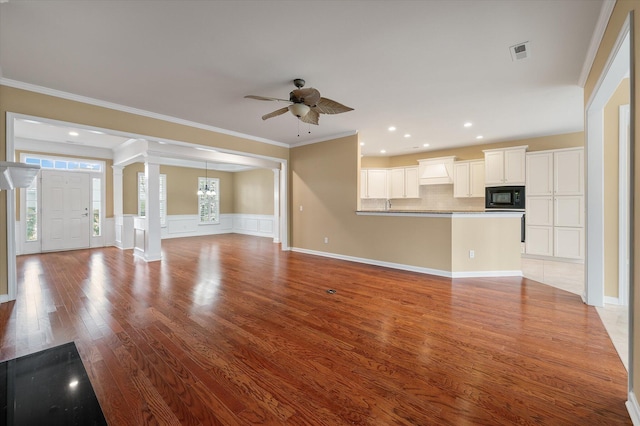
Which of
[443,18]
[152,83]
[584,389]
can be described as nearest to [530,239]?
[584,389]

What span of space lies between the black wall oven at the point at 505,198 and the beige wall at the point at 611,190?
2906mm

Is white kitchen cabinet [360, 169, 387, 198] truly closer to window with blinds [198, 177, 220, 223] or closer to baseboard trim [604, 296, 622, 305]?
baseboard trim [604, 296, 622, 305]

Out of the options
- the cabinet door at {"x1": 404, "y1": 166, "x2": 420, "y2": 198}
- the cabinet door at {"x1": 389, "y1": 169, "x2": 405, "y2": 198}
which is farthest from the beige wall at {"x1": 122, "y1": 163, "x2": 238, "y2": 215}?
the cabinet door at {"x1": 404, "y1": 166, "x2": 420, "y2": 198}

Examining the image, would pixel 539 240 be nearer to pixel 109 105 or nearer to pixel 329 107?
pixel 329 107

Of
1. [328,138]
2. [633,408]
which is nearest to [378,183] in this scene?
[328,138]

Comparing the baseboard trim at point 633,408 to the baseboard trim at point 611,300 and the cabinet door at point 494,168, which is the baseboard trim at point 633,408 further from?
the cabinet door at point 494,168

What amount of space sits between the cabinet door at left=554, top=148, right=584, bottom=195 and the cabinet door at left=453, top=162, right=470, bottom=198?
5.69 ft

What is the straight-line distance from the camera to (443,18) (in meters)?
2.32

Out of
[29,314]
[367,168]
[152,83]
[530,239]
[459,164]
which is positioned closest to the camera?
[29,314]

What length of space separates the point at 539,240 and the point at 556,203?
0.85 m

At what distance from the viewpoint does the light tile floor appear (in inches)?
96.6

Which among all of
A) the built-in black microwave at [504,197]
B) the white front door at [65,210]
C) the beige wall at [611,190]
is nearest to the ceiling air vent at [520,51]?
the beige wall at [611,190]

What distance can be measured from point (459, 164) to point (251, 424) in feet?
23.9

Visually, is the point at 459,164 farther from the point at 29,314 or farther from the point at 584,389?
the point at 29,314
